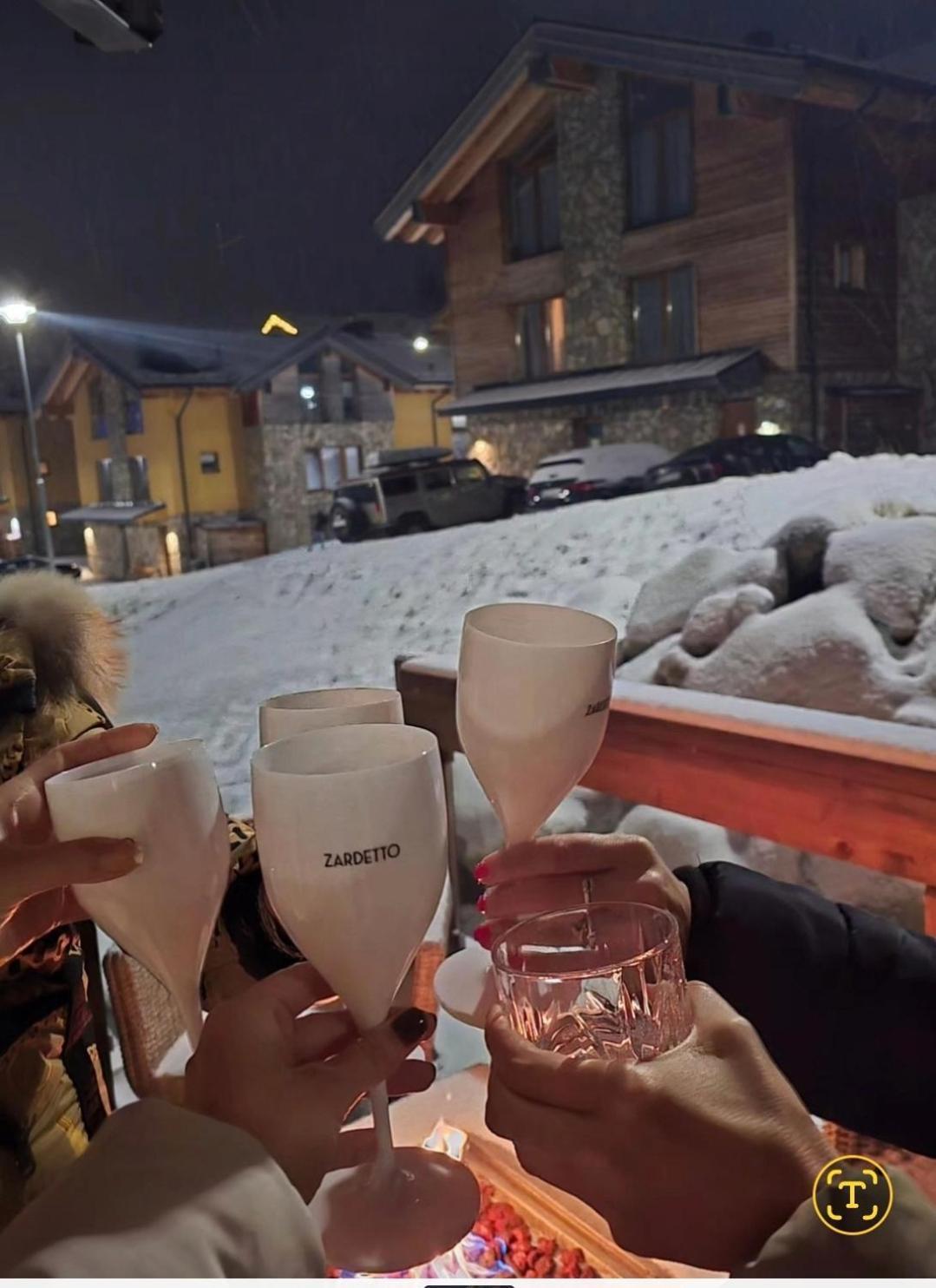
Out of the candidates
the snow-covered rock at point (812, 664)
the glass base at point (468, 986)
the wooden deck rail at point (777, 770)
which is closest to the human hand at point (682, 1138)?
the glass base at point (468, 986)

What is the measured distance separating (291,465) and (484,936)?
87 cm

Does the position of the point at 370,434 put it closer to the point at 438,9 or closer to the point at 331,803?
the point at 438,9

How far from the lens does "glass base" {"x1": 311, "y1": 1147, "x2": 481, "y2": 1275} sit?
516 mm

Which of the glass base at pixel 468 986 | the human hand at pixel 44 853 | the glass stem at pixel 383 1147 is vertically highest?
the human hand at pixel 44 853

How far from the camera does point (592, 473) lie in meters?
1.46

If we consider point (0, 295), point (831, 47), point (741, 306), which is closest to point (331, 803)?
point (0, 295)

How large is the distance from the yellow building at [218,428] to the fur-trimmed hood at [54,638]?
387mm

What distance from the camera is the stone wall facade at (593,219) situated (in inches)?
54.7

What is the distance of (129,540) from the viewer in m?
1.38

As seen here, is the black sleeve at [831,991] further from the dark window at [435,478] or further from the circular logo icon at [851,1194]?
the dark window at [435,478]

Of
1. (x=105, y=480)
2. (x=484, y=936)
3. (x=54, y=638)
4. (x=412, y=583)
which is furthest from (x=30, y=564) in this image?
(x=484, y=936)

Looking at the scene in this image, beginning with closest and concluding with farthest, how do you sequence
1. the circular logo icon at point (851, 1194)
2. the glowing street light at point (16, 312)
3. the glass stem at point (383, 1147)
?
the circular logo icon at point (851, 1194)
the glass stem at point (383, 1147)
the glowing street light at point (16, 312)

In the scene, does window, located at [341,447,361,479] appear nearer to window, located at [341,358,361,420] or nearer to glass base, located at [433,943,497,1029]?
window, located at [341,358,361,420]

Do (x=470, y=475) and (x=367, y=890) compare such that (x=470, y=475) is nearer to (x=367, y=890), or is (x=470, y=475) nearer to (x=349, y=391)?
(x=349, y=391)
